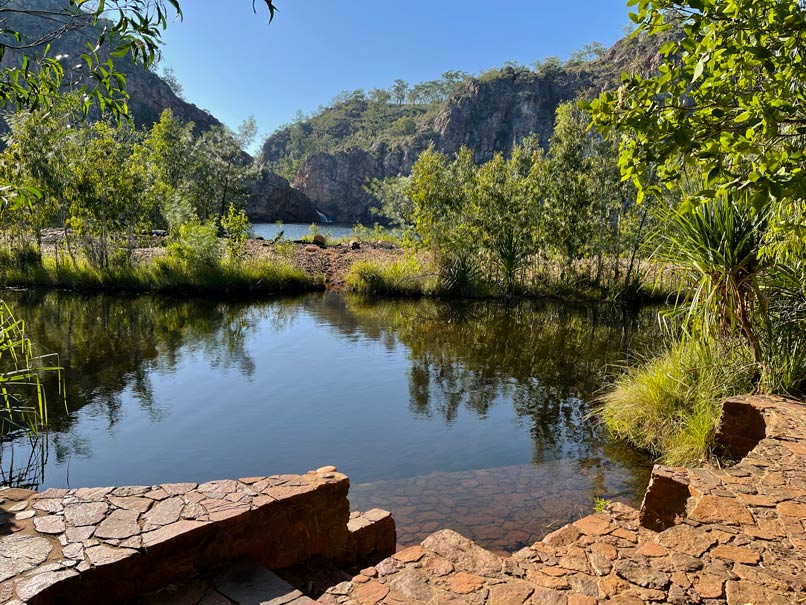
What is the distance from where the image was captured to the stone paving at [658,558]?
2941 mm

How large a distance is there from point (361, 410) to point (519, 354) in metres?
4.20

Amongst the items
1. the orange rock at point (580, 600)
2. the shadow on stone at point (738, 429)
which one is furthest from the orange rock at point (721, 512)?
the shadow on stone at point (738, 429)

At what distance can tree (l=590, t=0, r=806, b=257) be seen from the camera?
2.32 metres

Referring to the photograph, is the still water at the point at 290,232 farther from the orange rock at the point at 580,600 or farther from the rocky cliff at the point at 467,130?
the orange rock at the point at 580,600

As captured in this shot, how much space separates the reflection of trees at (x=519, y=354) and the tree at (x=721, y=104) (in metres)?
4.57

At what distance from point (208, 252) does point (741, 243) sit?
585 inches

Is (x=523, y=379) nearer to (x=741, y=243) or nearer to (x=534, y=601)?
(x=741, y=243)

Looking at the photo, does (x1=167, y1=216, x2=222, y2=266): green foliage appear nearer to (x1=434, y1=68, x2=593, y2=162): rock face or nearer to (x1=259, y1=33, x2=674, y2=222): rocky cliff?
(x1=259, y1=33, x2=674, y2=222): rocky cliff

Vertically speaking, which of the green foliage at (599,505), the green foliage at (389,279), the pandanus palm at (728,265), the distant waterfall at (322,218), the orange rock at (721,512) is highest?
the distant waterfall at (322,218)

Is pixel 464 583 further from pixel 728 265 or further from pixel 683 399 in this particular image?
pixel 728 265

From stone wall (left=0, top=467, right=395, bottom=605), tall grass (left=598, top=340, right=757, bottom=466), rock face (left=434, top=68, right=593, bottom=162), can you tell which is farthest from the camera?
rock face (left=434, top=68, right=593, bottom=162)

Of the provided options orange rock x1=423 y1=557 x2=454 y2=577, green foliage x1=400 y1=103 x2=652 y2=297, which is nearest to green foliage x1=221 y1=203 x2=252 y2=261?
green foliage x1=400 y1=103 x2=652 y2=297

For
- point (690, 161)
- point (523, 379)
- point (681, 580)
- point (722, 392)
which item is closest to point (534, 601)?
point (681, 580)

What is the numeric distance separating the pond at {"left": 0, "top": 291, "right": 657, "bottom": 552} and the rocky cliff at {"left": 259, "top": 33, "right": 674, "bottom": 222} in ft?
207
